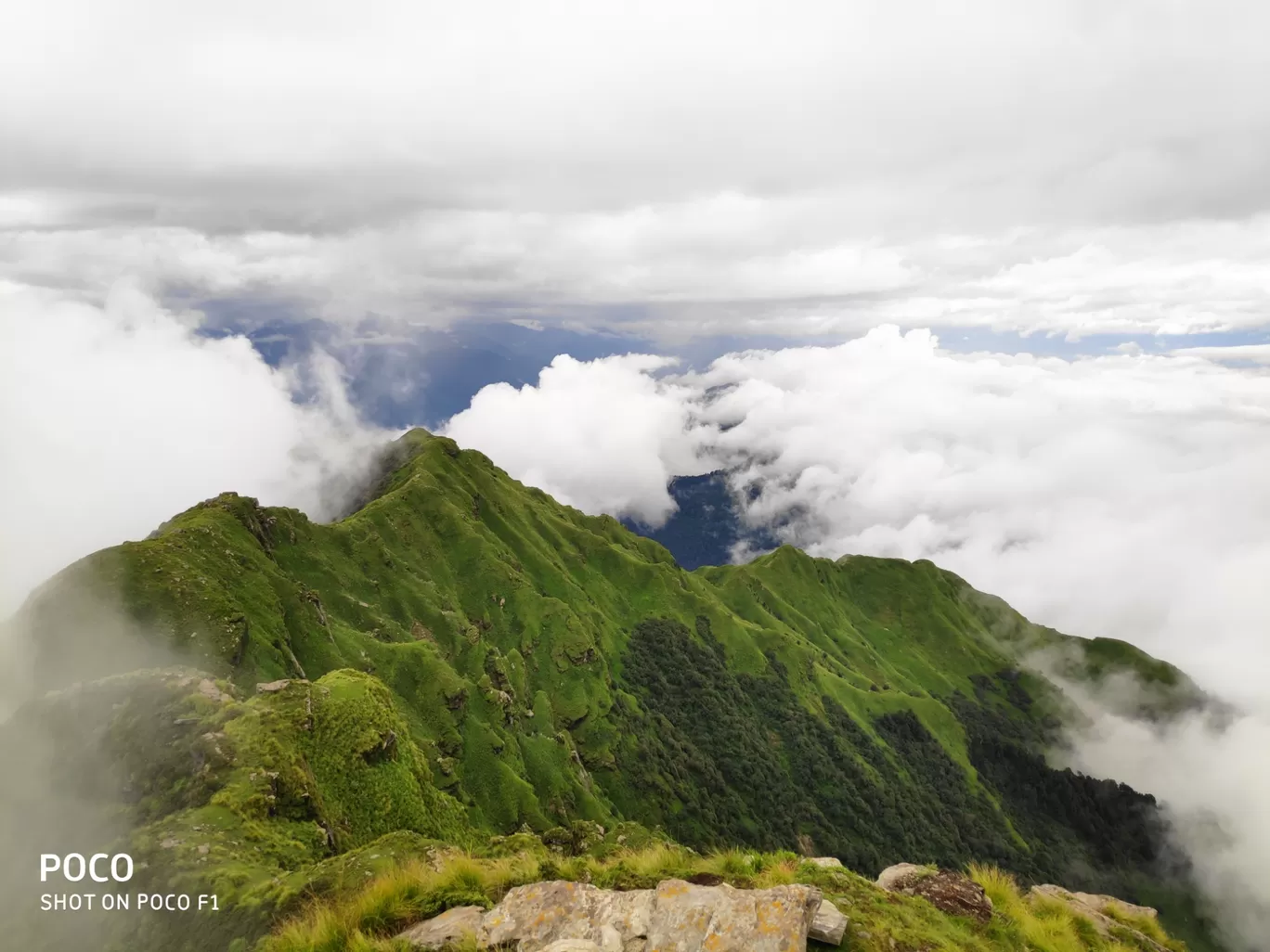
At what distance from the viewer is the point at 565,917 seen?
44.0 ft

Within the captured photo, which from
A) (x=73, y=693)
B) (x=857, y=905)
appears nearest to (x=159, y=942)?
(x=857, y=905)

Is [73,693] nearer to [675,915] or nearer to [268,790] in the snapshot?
[268,790]

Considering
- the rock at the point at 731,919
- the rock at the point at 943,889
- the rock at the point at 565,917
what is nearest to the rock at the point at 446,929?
the rock at the point at 565,917

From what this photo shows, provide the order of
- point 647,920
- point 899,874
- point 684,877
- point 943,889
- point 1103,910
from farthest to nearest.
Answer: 1. point 1103,910
2. point 899,874
3. point 943,889
4. point 684,877
5. point 647,920

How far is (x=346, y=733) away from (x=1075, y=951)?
43.0 meters

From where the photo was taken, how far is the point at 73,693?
3603 cm

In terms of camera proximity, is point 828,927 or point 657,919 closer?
point 657,919

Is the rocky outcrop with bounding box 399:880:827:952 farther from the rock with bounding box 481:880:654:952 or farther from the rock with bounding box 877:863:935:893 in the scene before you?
the rock with bounding box 877:863:935:893

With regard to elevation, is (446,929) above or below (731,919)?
below

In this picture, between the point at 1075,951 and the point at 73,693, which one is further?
the point at 73,693

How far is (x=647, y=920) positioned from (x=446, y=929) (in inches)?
174

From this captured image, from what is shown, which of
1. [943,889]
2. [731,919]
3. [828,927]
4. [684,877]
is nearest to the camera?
[731,919]

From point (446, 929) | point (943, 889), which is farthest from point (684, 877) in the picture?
point (943, 889)

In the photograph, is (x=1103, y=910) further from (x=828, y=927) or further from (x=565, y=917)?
(x=565, y=917)
